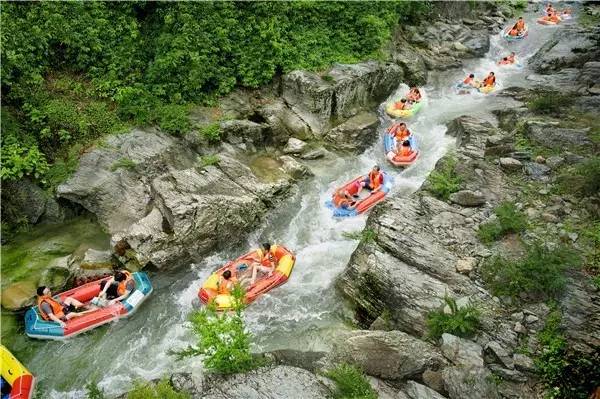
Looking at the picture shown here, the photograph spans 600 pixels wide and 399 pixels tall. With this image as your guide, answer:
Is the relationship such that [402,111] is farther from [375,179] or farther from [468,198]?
[468,198]

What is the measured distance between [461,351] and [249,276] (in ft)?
18.8

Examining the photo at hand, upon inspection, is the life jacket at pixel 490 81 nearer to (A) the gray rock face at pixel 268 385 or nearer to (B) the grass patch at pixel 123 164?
(B) the grass patch at pixel 123 164

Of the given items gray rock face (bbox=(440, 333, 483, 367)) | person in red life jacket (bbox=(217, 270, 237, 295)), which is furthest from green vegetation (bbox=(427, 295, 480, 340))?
person in red life jacket (bbox=(217, 270, 237, 295))

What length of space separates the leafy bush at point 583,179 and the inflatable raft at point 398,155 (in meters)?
5.16

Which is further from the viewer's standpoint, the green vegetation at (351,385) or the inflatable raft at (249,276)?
the inflatable raft at (249,276)

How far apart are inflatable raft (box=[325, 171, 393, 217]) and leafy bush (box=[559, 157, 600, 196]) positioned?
5027 millimetres

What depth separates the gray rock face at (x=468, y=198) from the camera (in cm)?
1188

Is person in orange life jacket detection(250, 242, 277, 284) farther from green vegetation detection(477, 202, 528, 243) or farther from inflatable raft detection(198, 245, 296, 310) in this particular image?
green vegetation detection(477, 202, 528, 243)

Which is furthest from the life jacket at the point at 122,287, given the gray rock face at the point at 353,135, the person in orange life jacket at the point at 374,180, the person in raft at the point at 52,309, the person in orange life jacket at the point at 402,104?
the person in orange life jacket at the point at 402,104

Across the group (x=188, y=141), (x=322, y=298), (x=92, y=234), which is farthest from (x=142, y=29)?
(x=322, y=298)

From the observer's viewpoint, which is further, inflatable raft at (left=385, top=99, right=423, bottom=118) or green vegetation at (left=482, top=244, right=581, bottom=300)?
inflatable raft at (left=385, top=99, right=423, bottom=118)

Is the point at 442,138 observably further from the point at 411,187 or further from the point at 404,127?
the point at 411,187

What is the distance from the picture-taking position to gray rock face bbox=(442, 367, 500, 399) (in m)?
7.46

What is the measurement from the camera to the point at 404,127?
17.0 metres
